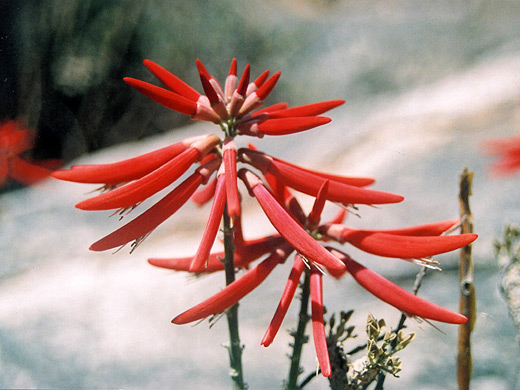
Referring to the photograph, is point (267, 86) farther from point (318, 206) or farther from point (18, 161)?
point (18, 161)

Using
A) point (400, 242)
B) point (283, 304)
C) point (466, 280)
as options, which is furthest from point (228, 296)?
point (466, 280)

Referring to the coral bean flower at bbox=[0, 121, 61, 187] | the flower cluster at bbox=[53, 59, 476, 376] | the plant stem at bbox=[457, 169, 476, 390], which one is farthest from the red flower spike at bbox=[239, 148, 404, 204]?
the coral bean flower at bbox=[0, 121, 61, 187]

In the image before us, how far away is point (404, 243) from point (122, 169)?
0.23 m

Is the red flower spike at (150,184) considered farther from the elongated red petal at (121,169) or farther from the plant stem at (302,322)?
the plant stem at (302,322)

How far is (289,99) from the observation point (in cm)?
163

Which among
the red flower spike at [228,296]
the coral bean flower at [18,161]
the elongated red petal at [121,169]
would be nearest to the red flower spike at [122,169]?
the elongated red petal at [121,169]

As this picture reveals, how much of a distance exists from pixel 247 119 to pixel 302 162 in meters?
1.16

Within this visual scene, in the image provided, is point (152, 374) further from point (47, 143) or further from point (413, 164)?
point (413, 164)

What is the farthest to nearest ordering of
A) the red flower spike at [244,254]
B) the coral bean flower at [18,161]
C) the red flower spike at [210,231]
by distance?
1. the coral bean flower at [18,161]
2. the red flower spike at [244,254]
3. the red flower spike at [210,231]

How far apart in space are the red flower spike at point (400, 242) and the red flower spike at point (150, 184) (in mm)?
138

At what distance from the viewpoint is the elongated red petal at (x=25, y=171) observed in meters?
1.06

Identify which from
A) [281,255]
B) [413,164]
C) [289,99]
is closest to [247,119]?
[281,255]

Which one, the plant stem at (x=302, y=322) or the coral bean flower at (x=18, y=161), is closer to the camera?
the plant stem at (x=302, y=322)

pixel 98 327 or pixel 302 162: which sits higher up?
pixel 302 162
